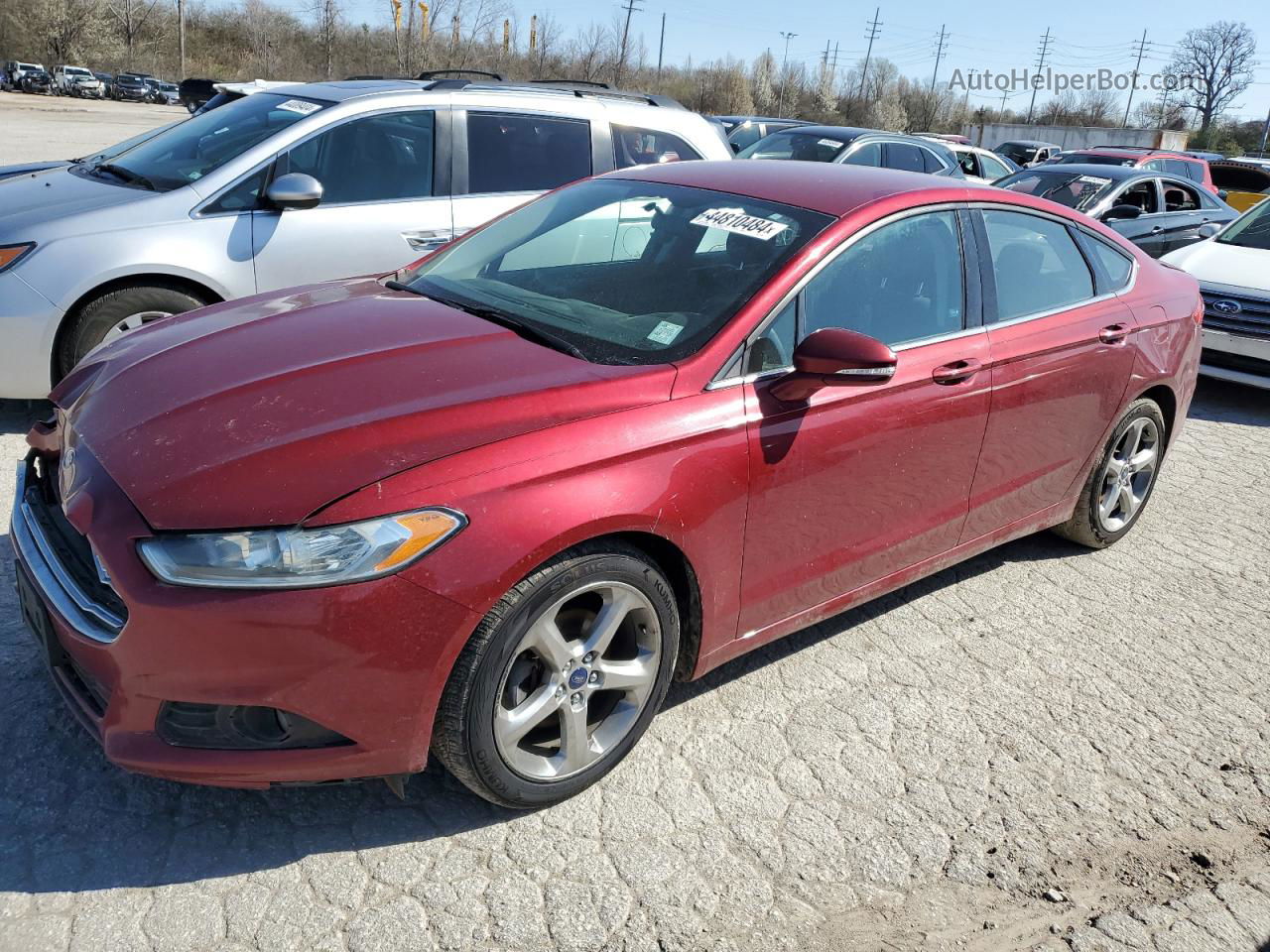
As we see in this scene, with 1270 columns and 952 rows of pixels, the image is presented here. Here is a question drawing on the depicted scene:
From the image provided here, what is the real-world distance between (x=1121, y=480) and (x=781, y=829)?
9.32 ft

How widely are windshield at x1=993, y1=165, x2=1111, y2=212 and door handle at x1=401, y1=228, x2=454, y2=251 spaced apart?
7.13 metres

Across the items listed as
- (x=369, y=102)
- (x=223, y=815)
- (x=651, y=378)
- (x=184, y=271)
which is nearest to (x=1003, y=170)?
(x=369, y=102)

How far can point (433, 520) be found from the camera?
235cm

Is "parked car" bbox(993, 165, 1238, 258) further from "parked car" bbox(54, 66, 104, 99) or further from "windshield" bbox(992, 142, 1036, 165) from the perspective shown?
"parked car" bbox(54, 66, 104, 99)

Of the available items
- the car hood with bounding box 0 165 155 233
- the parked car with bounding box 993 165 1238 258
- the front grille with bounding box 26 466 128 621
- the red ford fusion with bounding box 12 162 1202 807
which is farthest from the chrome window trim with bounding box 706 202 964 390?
the parked car with bounding box 993 165 1238 258

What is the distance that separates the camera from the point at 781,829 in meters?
2.81

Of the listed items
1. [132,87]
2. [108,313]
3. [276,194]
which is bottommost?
[108,313]

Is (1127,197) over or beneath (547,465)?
over

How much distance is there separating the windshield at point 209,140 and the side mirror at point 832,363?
381 cm

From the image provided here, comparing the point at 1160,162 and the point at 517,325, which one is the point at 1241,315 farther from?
the point at 1160,162

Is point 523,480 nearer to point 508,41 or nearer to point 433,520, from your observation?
point 433,520

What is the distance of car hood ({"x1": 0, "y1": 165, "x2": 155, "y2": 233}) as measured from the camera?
4.98 metres

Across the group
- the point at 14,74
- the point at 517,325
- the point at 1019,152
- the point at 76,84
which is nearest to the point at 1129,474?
the point at 517,325

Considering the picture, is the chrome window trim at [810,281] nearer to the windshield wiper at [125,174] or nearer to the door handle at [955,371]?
the door handle at [955,371]
